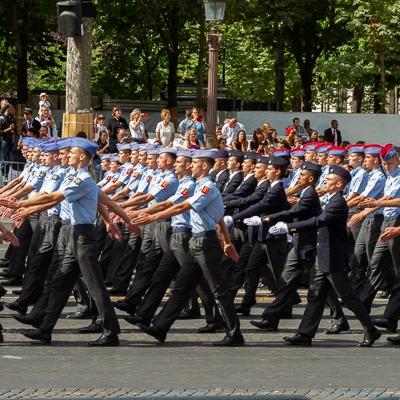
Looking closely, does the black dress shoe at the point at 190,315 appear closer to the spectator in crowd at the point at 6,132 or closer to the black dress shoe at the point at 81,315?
the black dress shoe at the point at 81,315

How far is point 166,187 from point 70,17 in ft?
15.4

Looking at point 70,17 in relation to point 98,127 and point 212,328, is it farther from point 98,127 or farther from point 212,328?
point 98,127

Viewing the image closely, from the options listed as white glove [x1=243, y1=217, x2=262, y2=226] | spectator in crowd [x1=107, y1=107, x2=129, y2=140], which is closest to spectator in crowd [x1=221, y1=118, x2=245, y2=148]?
spectator in crowd [x1=107, y1=107, x2=129, y2=140]

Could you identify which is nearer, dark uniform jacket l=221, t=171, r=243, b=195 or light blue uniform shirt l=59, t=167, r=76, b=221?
light blue uniform shirt l=59, t=167, r=76, b=221

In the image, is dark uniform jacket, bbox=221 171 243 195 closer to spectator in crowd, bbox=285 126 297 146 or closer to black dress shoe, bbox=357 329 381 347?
black dress shoe, bbox=357 329 381 347

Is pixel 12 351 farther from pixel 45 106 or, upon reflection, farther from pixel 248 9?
pixel 248 9

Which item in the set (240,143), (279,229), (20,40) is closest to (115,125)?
(240,143)

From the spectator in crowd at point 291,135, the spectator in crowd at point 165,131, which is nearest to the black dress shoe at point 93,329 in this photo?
the spectator in crowd at point 165,131

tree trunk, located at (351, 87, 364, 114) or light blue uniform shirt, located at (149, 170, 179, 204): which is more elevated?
light blue uniform shirt, located at (149, 170, 179, 204)

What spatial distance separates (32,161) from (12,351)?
19.0ft

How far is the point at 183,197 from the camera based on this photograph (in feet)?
48.7

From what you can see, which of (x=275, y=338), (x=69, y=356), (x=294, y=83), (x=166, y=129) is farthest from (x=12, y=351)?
(x=294, y=83)

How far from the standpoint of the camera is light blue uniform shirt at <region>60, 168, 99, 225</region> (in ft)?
45.3

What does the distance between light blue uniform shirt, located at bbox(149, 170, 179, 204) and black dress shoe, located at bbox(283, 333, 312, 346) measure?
2.79 meters
